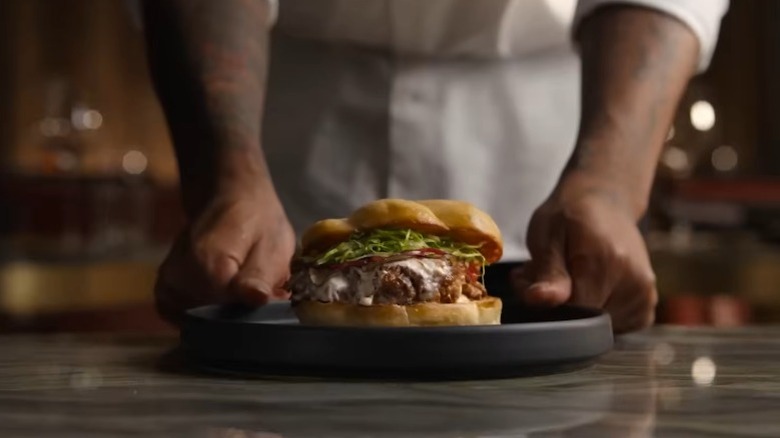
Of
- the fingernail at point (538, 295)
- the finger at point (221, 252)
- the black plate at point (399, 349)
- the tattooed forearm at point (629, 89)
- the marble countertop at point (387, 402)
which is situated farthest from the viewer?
the tattooed forearm at point (629, 89)

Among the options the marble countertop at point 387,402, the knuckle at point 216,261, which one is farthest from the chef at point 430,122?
the marble countertop at point 387,402

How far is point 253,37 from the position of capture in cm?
136

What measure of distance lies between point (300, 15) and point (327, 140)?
0.54ft

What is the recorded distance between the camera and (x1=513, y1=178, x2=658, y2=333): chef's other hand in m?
1.06

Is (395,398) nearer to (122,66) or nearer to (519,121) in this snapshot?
(519,121)

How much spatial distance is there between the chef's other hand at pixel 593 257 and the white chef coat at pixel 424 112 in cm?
46

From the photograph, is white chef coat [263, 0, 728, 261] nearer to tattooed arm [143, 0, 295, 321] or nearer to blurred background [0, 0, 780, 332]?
tattooed arm [143, 0, 295, 321]

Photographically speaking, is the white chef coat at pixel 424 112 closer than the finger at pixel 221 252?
No

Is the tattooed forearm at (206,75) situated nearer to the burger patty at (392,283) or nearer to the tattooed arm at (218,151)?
the tattooed arm at (218,151)

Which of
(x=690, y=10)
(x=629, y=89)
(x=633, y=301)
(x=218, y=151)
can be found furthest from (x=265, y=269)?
(x=690, y=10)

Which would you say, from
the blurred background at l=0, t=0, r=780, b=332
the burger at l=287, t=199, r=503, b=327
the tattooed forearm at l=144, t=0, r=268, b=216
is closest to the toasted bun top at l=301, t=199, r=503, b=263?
the burger at l=287, t=199, r=503, b=327

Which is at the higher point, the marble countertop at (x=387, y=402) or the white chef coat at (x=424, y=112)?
the white chef coat at (x=424, y=112)

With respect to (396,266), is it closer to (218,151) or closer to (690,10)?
(218,151)

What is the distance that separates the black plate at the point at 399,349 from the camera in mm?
739
